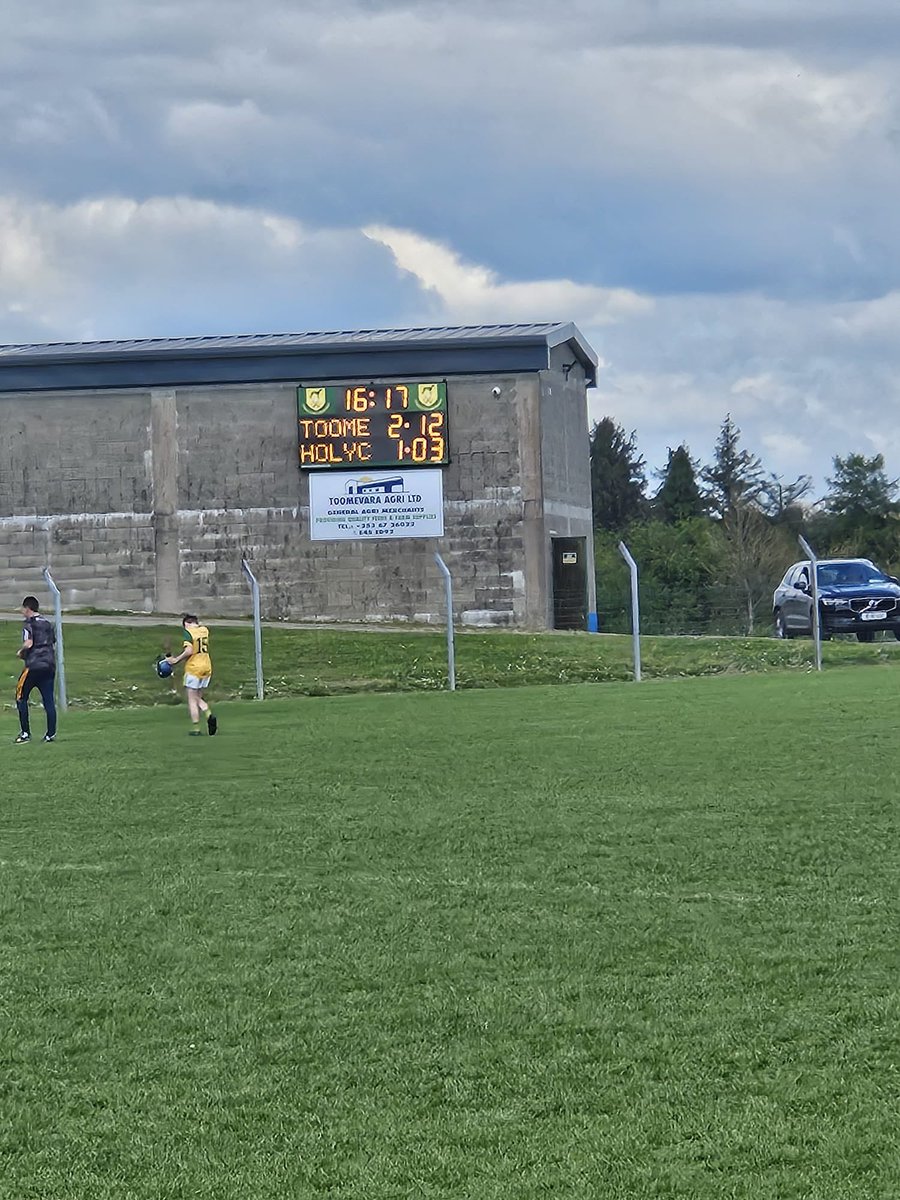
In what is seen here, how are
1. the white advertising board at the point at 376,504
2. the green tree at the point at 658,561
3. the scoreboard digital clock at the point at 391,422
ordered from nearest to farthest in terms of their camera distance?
1. the scoreboard digital clock at the point at 391,422
2. the white advertising board at the point at 376,504
3. the green tree at the point at 658,561

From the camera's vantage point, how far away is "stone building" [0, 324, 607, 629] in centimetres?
3916

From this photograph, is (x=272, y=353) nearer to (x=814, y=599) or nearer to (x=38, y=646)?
(x=814, y=599)

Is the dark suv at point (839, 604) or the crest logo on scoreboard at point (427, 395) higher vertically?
the crest logo on scoreboard at point (427, 395)

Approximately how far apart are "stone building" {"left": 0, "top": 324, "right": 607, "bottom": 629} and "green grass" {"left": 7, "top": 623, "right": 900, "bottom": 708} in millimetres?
5470

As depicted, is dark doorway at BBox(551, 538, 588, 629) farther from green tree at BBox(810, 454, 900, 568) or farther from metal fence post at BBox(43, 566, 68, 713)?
green tree at BBox(810, 454, 900, 568)

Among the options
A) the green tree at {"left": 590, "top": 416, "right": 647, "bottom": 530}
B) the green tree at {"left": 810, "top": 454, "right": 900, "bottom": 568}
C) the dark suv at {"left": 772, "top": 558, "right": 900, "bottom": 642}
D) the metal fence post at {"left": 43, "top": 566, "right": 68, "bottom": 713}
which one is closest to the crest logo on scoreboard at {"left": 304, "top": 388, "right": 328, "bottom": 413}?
the dark suv at {"left": 772, "top": 558, "right": 900, "bottom": 642}

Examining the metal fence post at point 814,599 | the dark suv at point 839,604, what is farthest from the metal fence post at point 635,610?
the dark suv at point 839,604

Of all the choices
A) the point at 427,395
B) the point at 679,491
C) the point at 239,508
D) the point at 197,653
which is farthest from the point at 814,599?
the point at 679,491

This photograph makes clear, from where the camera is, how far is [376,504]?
39.2 metres

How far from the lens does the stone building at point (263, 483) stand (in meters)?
39.2

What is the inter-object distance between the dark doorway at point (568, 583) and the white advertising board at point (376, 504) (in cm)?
290

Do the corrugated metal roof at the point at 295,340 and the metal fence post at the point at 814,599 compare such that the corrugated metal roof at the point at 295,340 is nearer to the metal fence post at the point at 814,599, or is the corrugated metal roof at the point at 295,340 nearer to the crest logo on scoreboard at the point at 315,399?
the crest logo on scoreboard at the point at 315,399

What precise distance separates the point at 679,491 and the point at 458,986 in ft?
307

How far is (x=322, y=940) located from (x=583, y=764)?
7112mm
